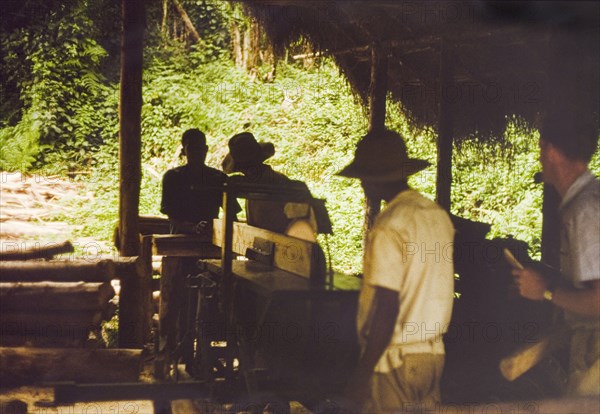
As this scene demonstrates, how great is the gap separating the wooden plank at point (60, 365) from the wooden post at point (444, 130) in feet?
Answer: 14.4

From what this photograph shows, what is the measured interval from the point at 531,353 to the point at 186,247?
329 cm

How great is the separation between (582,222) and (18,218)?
41.1 ft

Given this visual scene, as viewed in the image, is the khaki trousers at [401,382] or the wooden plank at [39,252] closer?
the khaki trousers at [401,382]

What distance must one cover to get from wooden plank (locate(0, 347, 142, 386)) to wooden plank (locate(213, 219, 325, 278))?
122cm

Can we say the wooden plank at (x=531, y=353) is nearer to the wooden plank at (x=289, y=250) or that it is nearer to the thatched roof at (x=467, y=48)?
the wooden plank at (x=289, y=250)

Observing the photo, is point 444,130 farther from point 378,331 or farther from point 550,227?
point 378,331

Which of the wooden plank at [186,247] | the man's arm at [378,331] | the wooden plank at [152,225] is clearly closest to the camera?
the man's arm at [378,331]

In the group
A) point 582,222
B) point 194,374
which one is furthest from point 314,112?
point 582,222

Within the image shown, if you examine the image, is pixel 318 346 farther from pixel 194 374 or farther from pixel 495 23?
pixel 495 23

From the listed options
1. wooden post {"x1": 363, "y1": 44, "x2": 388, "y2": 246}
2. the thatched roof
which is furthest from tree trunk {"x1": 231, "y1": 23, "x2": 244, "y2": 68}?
wooden post {"x1": 363, "y1": 44, "x2": 388, "y2": 246}

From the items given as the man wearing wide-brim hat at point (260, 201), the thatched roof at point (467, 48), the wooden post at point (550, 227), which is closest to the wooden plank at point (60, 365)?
the man wearing wide-brim hat at point (260, 201)

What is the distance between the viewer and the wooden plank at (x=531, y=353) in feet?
13.1

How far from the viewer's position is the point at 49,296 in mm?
4707

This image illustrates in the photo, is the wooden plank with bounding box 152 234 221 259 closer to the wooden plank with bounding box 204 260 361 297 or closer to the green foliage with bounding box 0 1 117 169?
the wooden plank with bounding box 204 260 361 297
